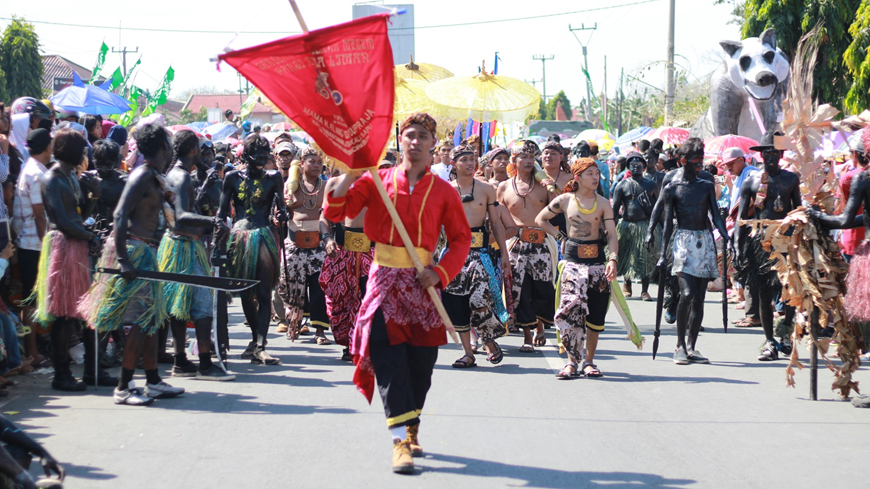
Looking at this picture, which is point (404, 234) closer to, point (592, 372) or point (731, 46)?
point (592, 372)

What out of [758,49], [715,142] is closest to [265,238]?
[715,142]

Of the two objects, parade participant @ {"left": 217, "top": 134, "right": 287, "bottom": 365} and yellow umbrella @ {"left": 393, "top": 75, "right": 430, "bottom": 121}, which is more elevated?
yellow umbrella @ {"left": 393, "top": 75, "right": 430, "bottom": 121}

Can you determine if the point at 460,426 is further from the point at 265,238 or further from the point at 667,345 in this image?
the point at 667,345

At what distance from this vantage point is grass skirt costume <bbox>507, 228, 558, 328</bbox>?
10391 millimetres

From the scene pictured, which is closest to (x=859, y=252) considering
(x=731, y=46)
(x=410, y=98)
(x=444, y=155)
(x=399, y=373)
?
(x=399, y=373)

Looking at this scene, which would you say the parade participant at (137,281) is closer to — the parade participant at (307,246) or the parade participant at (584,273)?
the parade participant at (307,246)

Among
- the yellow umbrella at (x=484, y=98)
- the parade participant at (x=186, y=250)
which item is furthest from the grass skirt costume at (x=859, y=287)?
the yellow umbrella at (x=484, y=98)

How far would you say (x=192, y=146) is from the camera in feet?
26.1

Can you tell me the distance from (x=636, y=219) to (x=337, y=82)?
10126 mm

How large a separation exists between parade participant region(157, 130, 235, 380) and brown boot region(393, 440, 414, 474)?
108 inches

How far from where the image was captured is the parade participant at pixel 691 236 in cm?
925

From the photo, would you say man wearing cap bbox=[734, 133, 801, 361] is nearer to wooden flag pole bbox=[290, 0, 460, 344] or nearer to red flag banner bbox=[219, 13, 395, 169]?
wooden flag pole bbox=[290, 0, 460, 344]

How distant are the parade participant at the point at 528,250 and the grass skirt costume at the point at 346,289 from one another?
1821mm

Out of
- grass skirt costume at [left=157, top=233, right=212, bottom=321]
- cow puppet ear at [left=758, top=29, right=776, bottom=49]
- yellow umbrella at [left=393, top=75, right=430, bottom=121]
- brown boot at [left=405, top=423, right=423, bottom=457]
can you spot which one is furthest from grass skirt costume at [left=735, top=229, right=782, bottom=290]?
cow puppet ear at [left=758, top=29, right=776, bottom=49]
